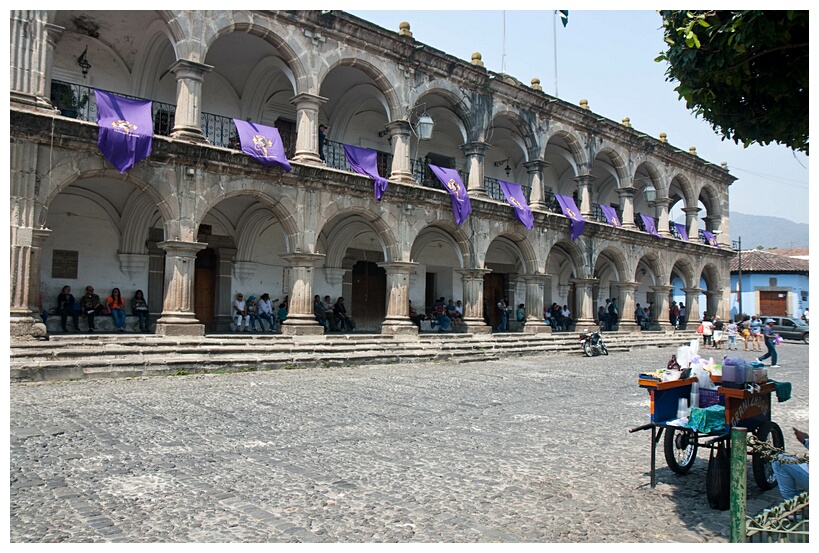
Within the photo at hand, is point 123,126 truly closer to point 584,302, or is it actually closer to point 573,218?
point 573,218

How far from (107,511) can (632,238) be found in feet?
79.9

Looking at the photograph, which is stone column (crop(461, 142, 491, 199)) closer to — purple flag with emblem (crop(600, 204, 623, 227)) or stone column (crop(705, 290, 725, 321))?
purple flag with emblem (crop(600, 204, 623, 227))

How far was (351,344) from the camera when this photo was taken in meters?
16.0

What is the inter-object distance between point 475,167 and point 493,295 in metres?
7.24

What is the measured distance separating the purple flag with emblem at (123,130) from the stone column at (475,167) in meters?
9.83

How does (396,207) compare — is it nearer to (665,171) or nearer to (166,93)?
(166,93)

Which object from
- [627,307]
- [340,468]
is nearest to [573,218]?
[627,307]

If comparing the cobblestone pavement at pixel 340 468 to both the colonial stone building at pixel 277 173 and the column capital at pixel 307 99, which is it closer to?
the colonial stone building at pixel 277 173

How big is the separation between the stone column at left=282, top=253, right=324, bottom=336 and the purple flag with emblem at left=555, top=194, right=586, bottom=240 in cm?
1039

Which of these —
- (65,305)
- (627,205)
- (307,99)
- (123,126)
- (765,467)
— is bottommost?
(765,467)

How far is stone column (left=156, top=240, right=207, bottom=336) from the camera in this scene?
46.0ft

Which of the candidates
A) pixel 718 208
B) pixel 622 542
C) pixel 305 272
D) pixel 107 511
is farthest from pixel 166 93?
pixel 718 208

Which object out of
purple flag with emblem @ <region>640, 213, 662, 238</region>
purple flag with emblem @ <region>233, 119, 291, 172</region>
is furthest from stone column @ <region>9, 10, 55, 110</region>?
purple flag with emblem @ <region>640, 213, 662, 238</region>

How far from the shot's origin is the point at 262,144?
15469 mm
